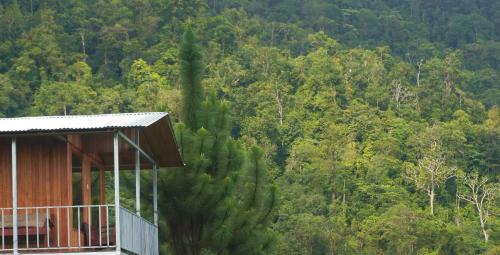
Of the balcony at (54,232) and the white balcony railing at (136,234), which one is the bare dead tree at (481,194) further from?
the balcony at (54,232)

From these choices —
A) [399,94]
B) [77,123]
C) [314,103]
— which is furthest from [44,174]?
[399,94]

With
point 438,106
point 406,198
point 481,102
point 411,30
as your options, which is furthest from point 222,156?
point 411,30

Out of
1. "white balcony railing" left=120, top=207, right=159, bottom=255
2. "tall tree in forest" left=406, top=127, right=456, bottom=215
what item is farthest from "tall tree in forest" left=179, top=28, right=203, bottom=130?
"tall tree in forest" left=406, top=127, right=456, bottom=215

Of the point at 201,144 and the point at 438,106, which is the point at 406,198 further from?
the point at 201,144

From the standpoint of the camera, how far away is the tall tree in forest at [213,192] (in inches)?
744

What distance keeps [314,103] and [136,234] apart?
5375 cm

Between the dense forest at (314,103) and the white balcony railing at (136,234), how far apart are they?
28858mm

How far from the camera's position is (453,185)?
6262 centimetres

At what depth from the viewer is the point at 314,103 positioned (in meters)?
67.2

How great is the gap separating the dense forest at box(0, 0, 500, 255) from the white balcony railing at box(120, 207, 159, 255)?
28858 millimetres

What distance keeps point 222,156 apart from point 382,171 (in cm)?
4136

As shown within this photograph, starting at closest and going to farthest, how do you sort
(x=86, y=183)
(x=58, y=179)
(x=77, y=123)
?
(x=77, y=123) → (x=58, y=179) → (x=86, y=183)

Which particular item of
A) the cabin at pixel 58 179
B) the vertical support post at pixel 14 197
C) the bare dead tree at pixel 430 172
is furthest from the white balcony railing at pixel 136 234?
the bare dead tree at pixel 430 172

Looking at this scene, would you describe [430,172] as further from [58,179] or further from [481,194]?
[58,179]
